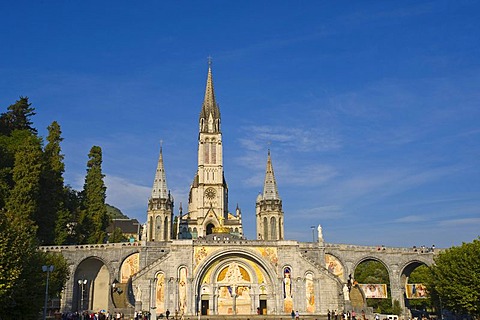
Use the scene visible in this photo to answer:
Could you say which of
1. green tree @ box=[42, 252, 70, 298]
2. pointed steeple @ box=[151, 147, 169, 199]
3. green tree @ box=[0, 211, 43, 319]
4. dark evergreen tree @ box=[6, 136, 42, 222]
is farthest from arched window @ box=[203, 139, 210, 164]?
green tree @ box=[0, 211, 43, 319]

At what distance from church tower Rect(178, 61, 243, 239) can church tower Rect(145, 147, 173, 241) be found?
63.8 ft

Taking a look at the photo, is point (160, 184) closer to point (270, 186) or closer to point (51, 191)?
point (270, 186)

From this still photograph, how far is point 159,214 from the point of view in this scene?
2413 inches

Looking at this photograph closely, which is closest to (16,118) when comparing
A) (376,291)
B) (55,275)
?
(55,275)

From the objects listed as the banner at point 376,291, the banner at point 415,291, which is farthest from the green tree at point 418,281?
the banner at point 376,291

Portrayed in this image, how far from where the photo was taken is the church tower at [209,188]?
82250 mm

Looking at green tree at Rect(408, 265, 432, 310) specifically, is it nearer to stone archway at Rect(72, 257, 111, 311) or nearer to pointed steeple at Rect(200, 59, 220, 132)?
stone archway at Rect(72, 257, 111, 311)

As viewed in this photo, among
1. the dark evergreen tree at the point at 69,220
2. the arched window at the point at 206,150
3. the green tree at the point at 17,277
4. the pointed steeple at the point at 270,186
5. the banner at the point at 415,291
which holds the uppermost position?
the arched window at the point at 206,150

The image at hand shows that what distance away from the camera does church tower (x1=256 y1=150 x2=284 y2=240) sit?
198 feet

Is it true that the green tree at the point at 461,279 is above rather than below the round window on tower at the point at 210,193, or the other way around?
below

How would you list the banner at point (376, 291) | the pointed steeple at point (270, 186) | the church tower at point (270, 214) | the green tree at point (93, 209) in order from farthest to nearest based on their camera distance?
1. the pointed steeple at point (270, 186)
2. the church tower at point (270, 214)
3. the green tree at point (93, 209)
4. the banner at point (376, 291)

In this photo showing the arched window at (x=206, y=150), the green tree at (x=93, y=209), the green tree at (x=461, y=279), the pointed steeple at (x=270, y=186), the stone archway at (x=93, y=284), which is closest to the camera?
the green tree at (x=461, y=279)

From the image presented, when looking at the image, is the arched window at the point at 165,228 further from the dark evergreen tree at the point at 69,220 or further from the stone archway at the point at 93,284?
the stone archway at the point at 93,284

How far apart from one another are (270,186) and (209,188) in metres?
23.7
